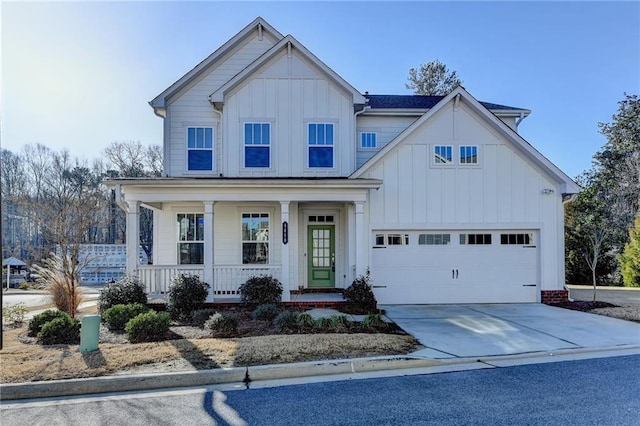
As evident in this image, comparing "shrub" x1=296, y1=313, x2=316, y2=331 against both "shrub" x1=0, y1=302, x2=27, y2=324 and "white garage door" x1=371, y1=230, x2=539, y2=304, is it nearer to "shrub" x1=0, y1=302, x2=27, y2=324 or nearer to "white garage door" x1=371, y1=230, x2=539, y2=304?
"white garage door" x1=371, y1=230, x2=539, y2=304

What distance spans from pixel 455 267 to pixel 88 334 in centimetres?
972

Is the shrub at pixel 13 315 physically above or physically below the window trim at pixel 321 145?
below

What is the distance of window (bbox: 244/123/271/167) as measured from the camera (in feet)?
41.6

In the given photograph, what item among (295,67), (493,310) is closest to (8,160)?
(295,67)

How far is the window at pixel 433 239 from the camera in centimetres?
1201

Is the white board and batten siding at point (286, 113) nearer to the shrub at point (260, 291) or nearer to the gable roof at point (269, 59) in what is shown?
the gable roof at point (269, 59)

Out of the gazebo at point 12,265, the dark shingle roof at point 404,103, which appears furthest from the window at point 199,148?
the gazebo at point 12,265

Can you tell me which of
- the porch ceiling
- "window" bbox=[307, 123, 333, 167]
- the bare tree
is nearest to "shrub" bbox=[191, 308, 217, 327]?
the porch ceiling

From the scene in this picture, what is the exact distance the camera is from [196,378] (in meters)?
5.40

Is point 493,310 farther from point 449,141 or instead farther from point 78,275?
point 78,275

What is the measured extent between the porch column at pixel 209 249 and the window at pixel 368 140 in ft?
18.9

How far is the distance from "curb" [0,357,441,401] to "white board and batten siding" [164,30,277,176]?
27.4ft

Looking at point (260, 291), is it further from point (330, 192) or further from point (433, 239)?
point (433, 239)

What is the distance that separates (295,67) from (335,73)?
1.33 metres
